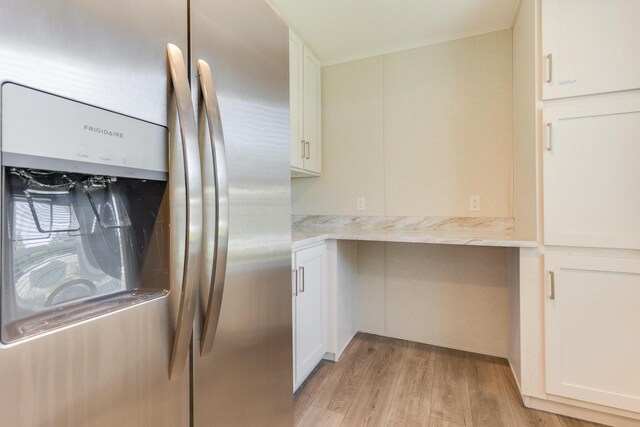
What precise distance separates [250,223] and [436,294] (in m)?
1.88

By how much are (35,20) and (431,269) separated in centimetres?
238

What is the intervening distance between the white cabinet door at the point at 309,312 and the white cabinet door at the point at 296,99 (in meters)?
0.68

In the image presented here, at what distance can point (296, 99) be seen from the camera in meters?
2.14

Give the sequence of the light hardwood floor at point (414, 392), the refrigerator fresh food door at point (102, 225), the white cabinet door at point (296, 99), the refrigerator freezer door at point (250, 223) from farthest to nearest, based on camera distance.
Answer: the white cabinet door at point (296, 99) < the light hardwood floor at point (414, 392) < the refrigerator freezer door at point (250, 223) < the refrigerator fresh food door at point (102, 225)

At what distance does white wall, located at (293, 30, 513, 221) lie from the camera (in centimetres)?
212

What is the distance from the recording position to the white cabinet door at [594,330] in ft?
4.51

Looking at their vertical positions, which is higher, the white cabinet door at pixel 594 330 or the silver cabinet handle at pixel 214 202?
the silver cabinet handle at pixel 214 202

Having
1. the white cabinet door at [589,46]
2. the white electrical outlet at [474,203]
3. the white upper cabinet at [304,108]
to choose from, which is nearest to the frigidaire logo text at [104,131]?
the white upper cabinet at [304,108]

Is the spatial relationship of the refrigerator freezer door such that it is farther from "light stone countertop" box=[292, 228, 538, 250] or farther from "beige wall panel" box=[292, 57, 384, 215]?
"beige wall panel" box=[292, 57, 384, 215]

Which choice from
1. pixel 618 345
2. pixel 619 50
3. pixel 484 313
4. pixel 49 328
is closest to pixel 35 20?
pixel 49 328

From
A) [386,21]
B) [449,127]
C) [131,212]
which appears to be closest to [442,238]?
[449,127]

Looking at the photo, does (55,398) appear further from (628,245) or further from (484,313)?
(484,313)

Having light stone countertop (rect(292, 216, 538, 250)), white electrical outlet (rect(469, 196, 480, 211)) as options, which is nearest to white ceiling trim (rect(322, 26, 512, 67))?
white electrical outlet (rect(469, 196, 480, 211))

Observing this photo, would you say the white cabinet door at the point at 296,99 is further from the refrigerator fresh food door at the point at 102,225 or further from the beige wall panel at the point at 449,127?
the refrigerator fresh food door at the point at 102,225
